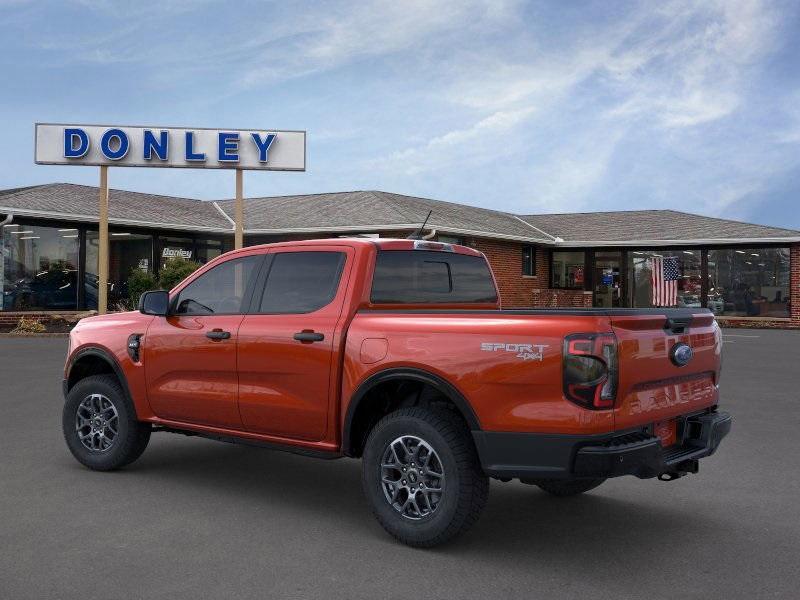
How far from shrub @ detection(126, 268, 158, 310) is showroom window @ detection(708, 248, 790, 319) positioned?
20082 mm

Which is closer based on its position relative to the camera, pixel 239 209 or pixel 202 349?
pixel 202 349

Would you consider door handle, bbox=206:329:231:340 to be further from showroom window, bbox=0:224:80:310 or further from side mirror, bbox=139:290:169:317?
showroom window, bbox=0:224:80:310

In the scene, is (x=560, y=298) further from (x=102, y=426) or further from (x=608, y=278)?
(x=102, y=426)

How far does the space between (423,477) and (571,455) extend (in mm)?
948

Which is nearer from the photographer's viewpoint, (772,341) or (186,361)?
(186,361)

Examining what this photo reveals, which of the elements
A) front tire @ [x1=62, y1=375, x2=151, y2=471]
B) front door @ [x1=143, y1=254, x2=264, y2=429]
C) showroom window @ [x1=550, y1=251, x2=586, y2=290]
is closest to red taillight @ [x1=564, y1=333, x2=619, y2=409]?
front door @ [x1=143, y1=254, x2=264, y2=429]

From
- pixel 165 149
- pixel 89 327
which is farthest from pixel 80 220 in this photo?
pixel 89 327

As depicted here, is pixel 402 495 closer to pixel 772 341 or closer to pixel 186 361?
pixel 186 361

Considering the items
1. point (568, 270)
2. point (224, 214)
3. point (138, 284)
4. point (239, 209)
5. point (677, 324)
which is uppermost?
point (224, 214)

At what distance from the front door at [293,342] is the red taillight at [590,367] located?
5.43ft

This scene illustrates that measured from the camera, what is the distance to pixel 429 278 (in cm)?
600

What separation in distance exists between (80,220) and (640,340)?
2350 centimetres

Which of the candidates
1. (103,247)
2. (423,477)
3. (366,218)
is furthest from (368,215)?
(423,477)

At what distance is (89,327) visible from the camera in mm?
7043
